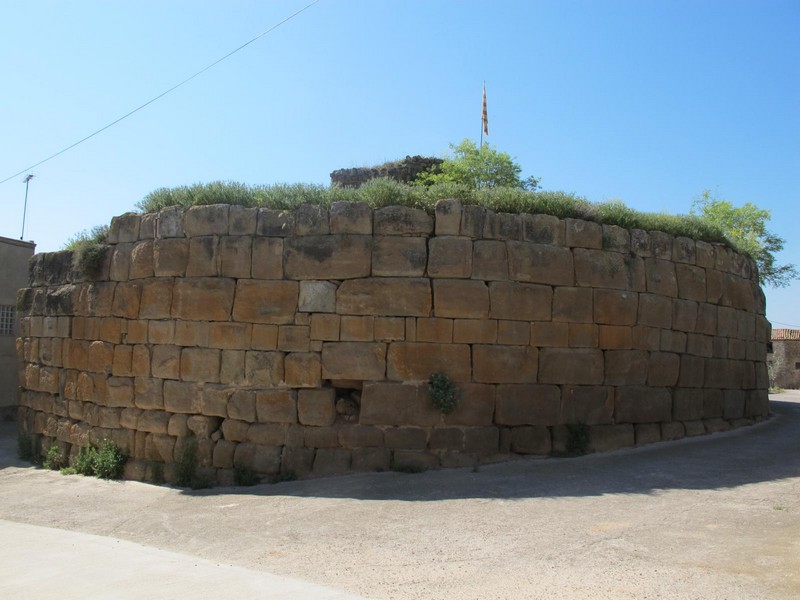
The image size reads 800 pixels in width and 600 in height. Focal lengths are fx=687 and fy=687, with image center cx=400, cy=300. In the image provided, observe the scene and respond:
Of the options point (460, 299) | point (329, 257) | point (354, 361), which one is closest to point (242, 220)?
point (329, 257)

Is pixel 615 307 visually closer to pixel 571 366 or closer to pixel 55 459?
pixel 571 366

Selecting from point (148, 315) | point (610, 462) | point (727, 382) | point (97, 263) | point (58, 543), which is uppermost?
point (97, 263)

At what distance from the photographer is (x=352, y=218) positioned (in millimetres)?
9062

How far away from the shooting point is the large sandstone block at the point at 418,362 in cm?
881

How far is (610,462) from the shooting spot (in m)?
8.81

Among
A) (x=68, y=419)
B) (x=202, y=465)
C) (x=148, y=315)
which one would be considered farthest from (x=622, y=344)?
(x=68, y=419)

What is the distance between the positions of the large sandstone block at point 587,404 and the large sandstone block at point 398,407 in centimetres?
180

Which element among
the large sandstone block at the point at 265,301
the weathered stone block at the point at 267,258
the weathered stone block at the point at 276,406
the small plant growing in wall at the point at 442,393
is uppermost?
the weathered stone block at the point at 267,258

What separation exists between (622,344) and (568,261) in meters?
1.46

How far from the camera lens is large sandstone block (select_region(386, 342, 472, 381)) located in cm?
881

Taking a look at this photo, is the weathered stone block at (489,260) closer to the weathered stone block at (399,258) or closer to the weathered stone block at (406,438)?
the weathered stone block at (399,258)

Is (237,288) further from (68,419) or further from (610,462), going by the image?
(610,462)

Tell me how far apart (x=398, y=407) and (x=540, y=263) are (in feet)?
8.89

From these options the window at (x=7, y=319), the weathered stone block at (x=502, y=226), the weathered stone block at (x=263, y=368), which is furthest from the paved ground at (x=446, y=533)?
the window at (x=7, y=319)
